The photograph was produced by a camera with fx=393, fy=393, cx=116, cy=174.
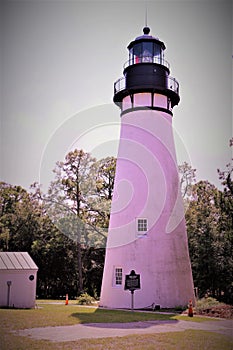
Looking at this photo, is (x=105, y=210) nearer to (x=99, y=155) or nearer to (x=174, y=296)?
(x=99, y=155)

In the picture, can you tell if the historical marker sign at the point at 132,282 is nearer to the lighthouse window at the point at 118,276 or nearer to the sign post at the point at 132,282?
the sign post at the point at 132,282

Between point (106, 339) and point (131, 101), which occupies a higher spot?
point (131, 101)

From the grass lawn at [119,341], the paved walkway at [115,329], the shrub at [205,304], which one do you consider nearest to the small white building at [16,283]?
the grass lawn at [119,341]

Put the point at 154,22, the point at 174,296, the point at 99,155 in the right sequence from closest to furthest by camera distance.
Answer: the point at 154,22
the point at 174,296
the point at 99,155

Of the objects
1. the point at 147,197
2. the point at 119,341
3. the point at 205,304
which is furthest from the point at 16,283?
the point at 119,341

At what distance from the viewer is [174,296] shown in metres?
15.7

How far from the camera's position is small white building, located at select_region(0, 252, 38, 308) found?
14.9 m

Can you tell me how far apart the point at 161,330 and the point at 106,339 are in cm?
204

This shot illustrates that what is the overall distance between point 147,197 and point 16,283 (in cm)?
629

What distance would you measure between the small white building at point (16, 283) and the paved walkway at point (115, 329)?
16.7 feet

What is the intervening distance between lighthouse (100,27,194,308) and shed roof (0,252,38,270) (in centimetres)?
333

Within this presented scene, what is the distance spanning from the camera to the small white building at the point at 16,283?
48.8 feet

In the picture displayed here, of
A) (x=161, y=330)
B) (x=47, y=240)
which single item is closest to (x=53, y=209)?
(x=47, y=240)

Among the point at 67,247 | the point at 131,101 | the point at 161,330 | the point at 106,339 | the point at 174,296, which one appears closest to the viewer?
the point at 106,339
